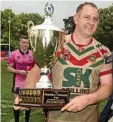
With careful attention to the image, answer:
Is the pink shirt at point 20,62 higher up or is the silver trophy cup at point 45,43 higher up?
the silver trophy cup at point 45,43

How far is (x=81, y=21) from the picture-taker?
11.0ft

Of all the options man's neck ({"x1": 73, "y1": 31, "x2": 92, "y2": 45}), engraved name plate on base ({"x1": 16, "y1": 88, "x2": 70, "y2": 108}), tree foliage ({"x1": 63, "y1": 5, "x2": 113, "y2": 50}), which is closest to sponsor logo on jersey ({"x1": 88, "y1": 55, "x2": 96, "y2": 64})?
man's neck ({"x1": 73, "y1": 31, "x2": 92, "y2": 45})

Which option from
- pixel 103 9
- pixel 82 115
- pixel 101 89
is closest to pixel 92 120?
pixel 82 115

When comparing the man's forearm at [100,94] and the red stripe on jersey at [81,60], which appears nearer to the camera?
the man's forearm at [100,94]

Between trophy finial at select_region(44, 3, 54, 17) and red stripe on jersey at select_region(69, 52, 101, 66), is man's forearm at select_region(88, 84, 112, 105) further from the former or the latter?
trophy finial at select_region(44, 3, 54, 17)

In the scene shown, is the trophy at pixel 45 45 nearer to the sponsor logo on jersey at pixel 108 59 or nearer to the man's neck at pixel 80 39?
the man's neck at pixel 80 39

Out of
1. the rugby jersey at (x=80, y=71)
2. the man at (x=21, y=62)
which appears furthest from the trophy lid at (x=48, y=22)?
the man at (x=21, y=62)

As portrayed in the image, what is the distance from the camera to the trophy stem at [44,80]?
3.31m

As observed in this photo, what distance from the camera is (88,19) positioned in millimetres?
3312

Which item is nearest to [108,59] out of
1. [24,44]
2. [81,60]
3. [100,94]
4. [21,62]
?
[81,60]

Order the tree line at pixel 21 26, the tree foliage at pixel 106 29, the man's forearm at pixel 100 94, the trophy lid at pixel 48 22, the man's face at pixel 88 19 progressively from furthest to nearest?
the tree line at pixel 21 26 < the tree foliage at pixel 106 29 < the trophy lid at pixel 48 22 < the man's face at pixel 88 19 < the man's forearm at pixel 100 94

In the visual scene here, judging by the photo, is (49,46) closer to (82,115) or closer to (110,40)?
(82,115)

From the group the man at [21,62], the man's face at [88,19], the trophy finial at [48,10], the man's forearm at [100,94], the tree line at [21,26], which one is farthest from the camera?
the tree line at [21,26]

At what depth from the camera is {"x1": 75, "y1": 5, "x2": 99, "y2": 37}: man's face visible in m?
3.30
